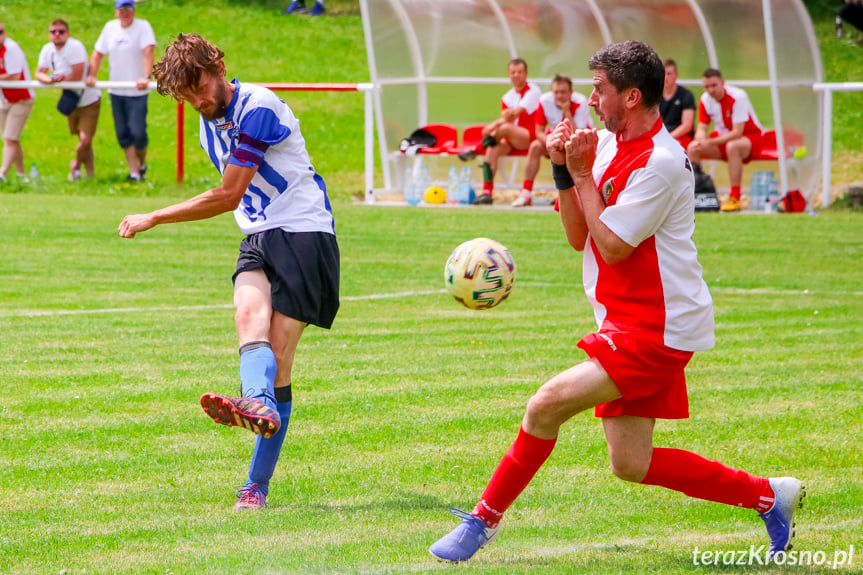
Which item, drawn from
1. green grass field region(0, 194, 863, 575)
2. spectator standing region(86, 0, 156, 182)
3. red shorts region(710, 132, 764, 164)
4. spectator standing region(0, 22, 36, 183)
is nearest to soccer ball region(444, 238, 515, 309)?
green grass field region(0, 194, 863, 575)

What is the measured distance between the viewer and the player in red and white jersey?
17453 mm

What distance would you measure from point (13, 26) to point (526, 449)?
37540 millimetres

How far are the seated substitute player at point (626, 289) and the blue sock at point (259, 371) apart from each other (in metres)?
0.95

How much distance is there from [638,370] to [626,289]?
0.31m

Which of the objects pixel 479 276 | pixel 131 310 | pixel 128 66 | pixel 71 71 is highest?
pixel 128 66

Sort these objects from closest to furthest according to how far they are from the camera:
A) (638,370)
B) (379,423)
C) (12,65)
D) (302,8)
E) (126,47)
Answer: (638,370), (379,423), (126,47), (12,65), (302,8)

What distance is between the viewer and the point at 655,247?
4.40m

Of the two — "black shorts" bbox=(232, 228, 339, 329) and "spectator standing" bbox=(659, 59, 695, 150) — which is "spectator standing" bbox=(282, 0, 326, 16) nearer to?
"spectator standing" bbox=(659, 59, 695, 150)

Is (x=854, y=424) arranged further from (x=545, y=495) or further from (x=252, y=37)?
(x=252, y=37)

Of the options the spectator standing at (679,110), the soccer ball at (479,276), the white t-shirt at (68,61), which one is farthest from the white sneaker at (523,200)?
the soccer ball at (479,276)

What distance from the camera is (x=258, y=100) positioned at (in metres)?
5.28

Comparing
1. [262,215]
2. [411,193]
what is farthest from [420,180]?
[262,215]

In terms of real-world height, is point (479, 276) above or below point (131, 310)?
above

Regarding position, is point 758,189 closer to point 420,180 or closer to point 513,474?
point 420,180
